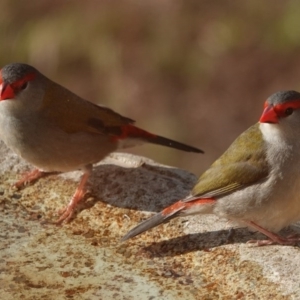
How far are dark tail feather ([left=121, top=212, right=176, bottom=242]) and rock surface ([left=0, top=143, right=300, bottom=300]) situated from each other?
0.38 feet

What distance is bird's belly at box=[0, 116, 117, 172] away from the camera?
4676 millimetres

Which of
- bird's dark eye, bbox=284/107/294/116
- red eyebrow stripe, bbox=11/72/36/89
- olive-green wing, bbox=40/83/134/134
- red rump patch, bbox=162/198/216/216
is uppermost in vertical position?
bird's dark eye, bbox=284/107/294/116

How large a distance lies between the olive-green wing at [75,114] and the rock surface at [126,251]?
32cm

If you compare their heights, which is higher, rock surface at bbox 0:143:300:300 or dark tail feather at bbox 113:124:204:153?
dark tail feather at bbox 113:124:204:153

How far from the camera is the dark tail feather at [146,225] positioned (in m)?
4.05

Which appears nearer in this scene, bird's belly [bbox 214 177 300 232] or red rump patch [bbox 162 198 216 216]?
bird's belly [bbox 214 177 300 232]

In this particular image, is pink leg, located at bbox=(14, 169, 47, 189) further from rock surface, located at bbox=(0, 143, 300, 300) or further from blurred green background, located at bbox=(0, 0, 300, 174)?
blurred green background, located at bbox=(0, 0, 300, 174)

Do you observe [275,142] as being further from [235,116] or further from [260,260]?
[235,116]

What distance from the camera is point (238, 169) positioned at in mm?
4133

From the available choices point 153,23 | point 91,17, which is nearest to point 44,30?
point 91,17

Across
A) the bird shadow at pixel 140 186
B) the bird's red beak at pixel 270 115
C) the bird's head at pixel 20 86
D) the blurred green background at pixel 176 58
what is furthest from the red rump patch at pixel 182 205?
the blurred green background at pixel 176 58

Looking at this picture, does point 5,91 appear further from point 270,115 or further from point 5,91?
point 270,115

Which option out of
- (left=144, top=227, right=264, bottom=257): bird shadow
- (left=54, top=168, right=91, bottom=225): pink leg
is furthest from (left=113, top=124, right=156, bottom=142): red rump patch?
(left=144, top=227, right=264, bottom=257): bird shadow

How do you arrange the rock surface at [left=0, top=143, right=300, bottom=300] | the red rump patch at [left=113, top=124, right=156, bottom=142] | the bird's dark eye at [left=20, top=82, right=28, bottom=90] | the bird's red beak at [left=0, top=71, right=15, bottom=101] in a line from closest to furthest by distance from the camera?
the rock surface at [left=0, top=143, right=300, bottom=300] < the bird's red beak at [left=0, top=71, right=15, bottom=101] < the bird's dark eye at [left=20, top=82, right=28, bottom=90] < the red rump patch at [left=113, top=124, right=156, bottom=142]
